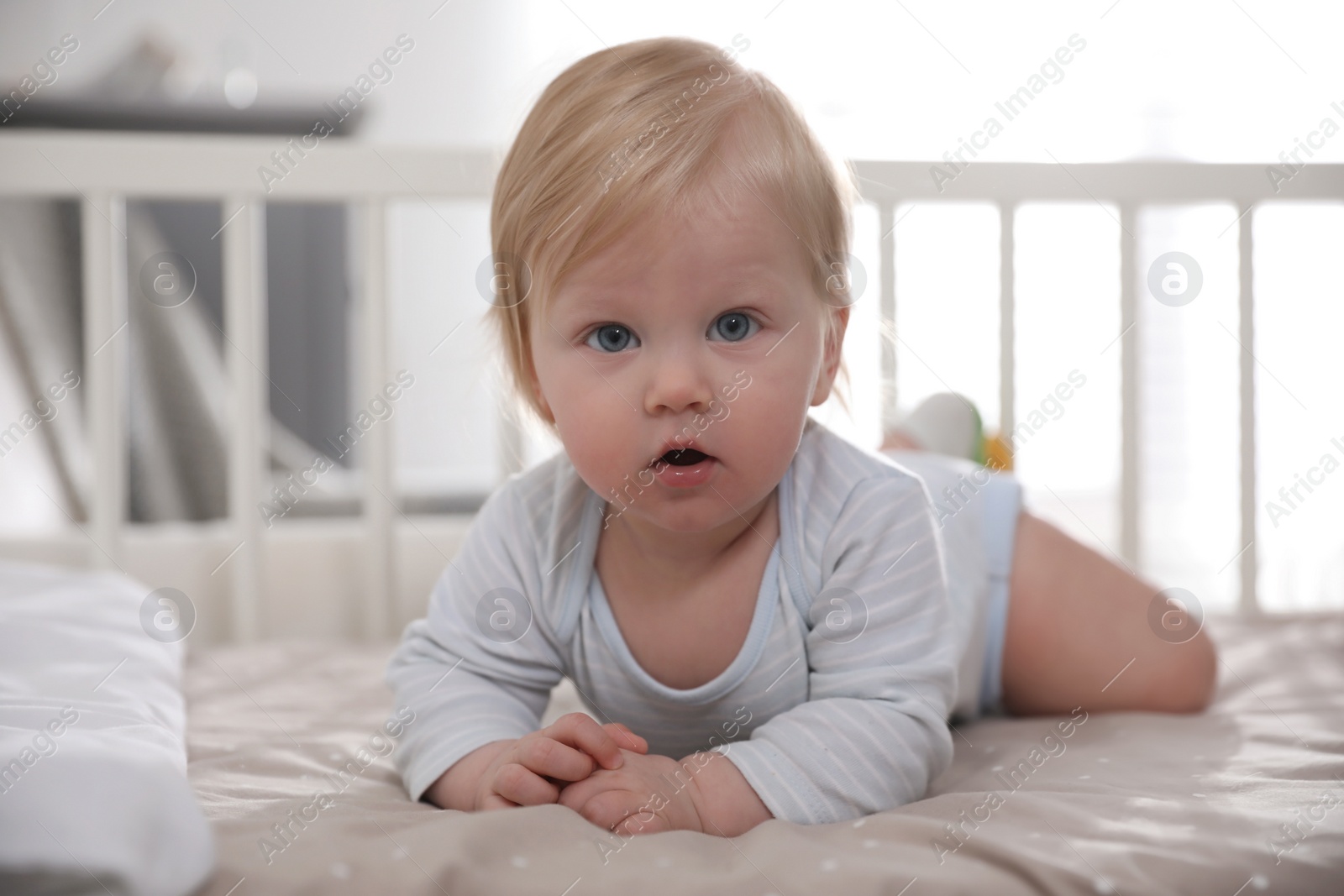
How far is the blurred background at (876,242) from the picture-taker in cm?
165

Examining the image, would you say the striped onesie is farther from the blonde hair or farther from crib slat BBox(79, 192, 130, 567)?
crib slat BBox(79, 192, 130, 567)

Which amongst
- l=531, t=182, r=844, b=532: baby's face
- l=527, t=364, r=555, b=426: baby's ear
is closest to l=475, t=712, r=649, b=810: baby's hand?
l=531, t=182, r=844, b=532: baby's face

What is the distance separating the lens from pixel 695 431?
1.92 ft

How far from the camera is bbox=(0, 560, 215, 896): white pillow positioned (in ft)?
1.36

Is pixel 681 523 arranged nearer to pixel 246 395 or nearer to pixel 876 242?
Result: pixel 246 395

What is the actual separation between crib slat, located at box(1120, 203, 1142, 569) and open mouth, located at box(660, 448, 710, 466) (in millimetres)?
797

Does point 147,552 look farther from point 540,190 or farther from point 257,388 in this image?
point 540,190

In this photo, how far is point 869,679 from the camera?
62cm

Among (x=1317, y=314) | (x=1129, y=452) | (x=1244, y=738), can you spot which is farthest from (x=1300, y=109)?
(x=1244, y=738)

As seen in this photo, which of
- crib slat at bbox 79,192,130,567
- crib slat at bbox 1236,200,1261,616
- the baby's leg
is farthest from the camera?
crib slat at bbox 1236,200,1261,616

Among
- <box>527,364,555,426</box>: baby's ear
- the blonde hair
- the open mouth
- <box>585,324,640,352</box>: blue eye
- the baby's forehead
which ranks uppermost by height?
the blonde hair

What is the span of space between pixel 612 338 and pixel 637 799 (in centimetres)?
26

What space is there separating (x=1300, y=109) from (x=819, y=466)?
5.87 feet

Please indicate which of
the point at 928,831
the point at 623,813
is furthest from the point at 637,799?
the point at 928,831
